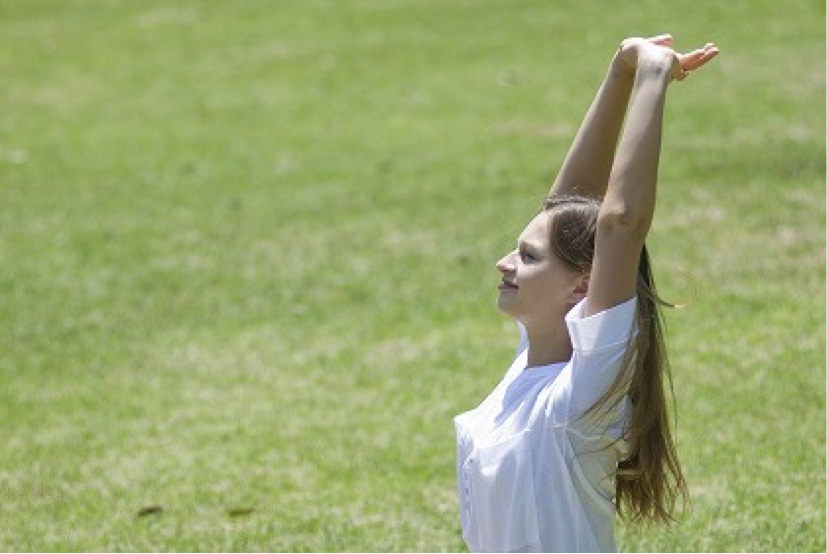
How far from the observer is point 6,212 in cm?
1021

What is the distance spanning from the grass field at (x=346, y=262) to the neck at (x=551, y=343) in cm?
227

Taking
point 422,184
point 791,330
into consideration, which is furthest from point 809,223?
point 422,184

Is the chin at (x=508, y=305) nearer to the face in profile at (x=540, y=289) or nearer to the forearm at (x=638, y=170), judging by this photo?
the face in profile at (x=540, y=289)

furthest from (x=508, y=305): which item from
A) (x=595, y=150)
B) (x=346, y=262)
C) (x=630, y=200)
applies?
(x=346, y=262)

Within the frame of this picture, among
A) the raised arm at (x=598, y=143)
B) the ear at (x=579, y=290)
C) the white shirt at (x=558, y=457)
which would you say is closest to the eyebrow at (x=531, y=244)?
the ear at (x=579, y=290)

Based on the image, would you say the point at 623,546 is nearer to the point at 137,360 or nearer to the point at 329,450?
the point at 329,450

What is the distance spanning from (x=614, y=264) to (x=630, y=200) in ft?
0.41

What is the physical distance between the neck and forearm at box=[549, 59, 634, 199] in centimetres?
44

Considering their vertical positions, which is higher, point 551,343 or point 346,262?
point 551,343

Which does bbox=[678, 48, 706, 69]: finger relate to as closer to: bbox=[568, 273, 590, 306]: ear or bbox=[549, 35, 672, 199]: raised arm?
bbox=[549, 35, 672, 199]: raised arm

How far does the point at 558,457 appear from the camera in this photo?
2982 millimetres

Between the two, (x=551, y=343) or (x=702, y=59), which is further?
(x=702, y=59)

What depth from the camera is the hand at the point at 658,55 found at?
9.71 ft

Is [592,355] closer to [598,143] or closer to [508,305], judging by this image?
[508,305]
